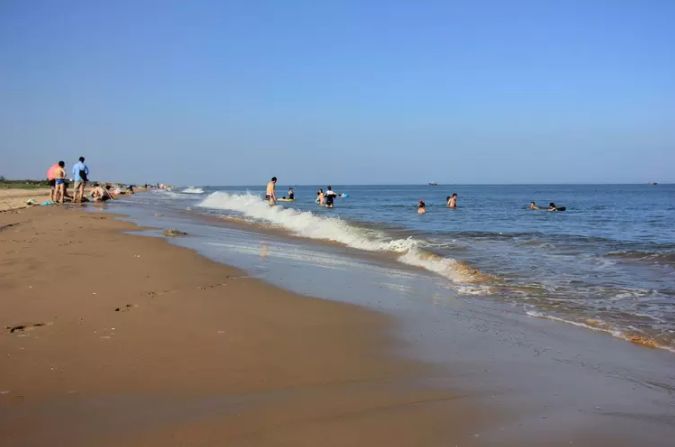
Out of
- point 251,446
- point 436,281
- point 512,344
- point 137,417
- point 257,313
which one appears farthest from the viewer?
point 436,281

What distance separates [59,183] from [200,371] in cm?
2379

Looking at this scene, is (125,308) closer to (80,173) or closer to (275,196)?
(80,173)

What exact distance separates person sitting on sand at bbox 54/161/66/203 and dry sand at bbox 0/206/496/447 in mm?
18944

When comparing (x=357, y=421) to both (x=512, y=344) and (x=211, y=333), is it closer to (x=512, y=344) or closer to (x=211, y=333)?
(x=211, y=333)

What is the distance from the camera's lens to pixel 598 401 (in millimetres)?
3686

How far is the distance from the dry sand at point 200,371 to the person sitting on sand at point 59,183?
1894 centimetres

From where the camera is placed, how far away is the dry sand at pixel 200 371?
2977mm

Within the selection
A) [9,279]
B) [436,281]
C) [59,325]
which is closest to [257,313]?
[59,325]

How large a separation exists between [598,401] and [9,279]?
6.66 m

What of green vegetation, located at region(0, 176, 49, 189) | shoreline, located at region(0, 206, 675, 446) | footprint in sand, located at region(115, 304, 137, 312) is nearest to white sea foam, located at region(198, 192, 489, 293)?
shoreline, located at region(0, 206, 675, 446)

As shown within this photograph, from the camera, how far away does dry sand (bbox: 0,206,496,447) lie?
2.98 meters

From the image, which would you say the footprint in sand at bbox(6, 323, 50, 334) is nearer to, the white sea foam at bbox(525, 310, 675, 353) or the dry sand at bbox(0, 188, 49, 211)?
the white sea foam at bbox(525, 310, 675, 353)

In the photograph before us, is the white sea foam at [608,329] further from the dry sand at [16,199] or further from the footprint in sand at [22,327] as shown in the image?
the dry sand at [16,199]

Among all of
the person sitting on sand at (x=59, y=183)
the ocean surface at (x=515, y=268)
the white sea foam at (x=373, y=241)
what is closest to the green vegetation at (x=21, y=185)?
the person sitting on sand at (x=59, y=183)
